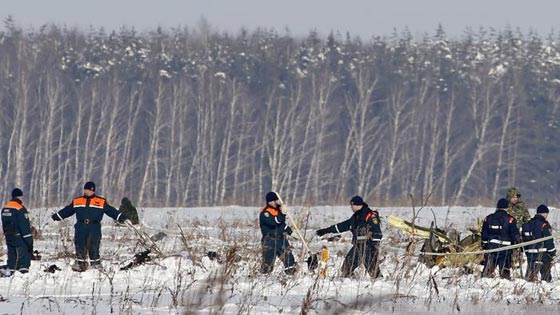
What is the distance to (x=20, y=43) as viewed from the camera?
7431 centimetres

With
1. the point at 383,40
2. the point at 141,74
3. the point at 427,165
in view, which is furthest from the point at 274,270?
the point at 383,40

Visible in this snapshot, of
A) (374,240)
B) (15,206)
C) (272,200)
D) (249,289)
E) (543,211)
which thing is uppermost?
(543,211)

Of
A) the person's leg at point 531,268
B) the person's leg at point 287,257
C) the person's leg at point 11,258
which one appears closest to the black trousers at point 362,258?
the person's leg at point 287,257

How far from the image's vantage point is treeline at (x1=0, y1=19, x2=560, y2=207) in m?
63.3

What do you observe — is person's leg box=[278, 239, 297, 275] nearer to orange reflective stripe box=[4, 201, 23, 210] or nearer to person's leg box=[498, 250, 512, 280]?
person's leg box=[498, 250, 512, 280]

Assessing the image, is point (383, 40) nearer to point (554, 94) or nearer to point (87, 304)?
point (554, 94)

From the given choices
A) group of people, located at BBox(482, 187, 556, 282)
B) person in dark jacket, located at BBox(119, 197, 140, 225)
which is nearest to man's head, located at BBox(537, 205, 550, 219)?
group of people, located at BBox(482, 187, 556, 282)

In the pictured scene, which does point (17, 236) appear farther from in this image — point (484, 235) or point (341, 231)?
point (484, 235)

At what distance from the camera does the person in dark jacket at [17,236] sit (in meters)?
16.6

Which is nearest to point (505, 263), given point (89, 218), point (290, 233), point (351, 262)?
point (351, 262)

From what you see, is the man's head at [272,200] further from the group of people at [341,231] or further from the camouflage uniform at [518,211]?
the camouflage uniform at [518,211]

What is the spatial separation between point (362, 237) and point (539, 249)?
2.60 metres

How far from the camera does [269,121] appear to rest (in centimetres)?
7069

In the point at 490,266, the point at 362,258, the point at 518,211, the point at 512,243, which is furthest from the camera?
the point at 518,211
